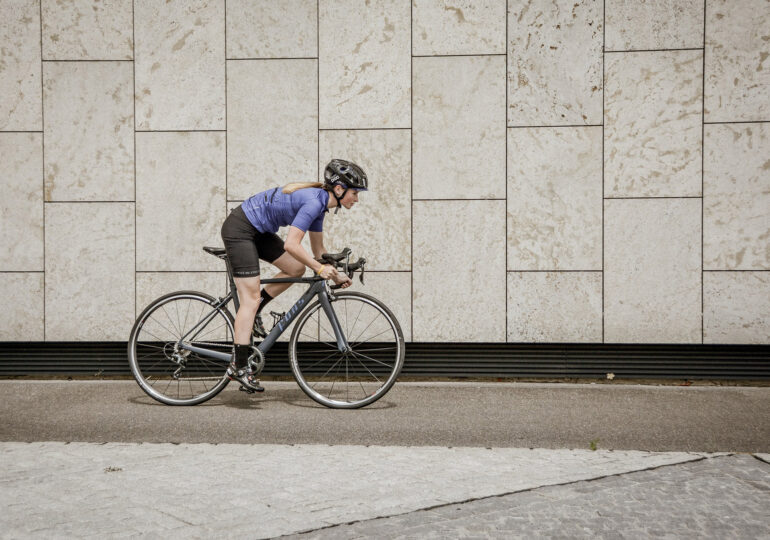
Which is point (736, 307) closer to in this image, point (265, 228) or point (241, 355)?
point (265, 228)

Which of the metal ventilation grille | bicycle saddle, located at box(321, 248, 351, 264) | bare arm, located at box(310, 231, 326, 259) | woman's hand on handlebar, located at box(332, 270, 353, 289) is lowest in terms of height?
the metal ventilation grille

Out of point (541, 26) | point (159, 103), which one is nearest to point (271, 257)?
point (159, 103)

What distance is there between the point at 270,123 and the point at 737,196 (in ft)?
14.0

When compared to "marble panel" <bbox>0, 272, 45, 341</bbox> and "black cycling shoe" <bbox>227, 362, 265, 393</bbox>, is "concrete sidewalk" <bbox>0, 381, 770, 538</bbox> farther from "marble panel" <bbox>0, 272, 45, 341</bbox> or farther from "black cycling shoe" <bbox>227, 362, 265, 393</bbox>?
"marble panel" <bbox>0, 272, 45, 341</bbox>

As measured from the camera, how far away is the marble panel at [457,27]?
25.7 feet

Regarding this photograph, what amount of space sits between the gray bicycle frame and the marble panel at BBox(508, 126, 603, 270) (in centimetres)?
219

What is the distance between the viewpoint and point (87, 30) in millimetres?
8000

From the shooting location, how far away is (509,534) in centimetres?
375

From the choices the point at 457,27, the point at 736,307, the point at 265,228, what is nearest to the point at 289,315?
the point at 265,228

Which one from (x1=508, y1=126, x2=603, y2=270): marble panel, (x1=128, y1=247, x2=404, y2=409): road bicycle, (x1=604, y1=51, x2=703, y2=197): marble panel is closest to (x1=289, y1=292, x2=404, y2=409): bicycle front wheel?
(x1=128, y1=247, x2=404, y2=409): road bicycle

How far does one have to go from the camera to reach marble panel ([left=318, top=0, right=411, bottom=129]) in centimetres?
788

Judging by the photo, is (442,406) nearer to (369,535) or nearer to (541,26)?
(369,535)

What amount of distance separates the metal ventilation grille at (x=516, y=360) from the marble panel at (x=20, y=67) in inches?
83.6

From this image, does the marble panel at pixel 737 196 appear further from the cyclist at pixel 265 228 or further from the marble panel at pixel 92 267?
the marble panel at pixel 92 267
